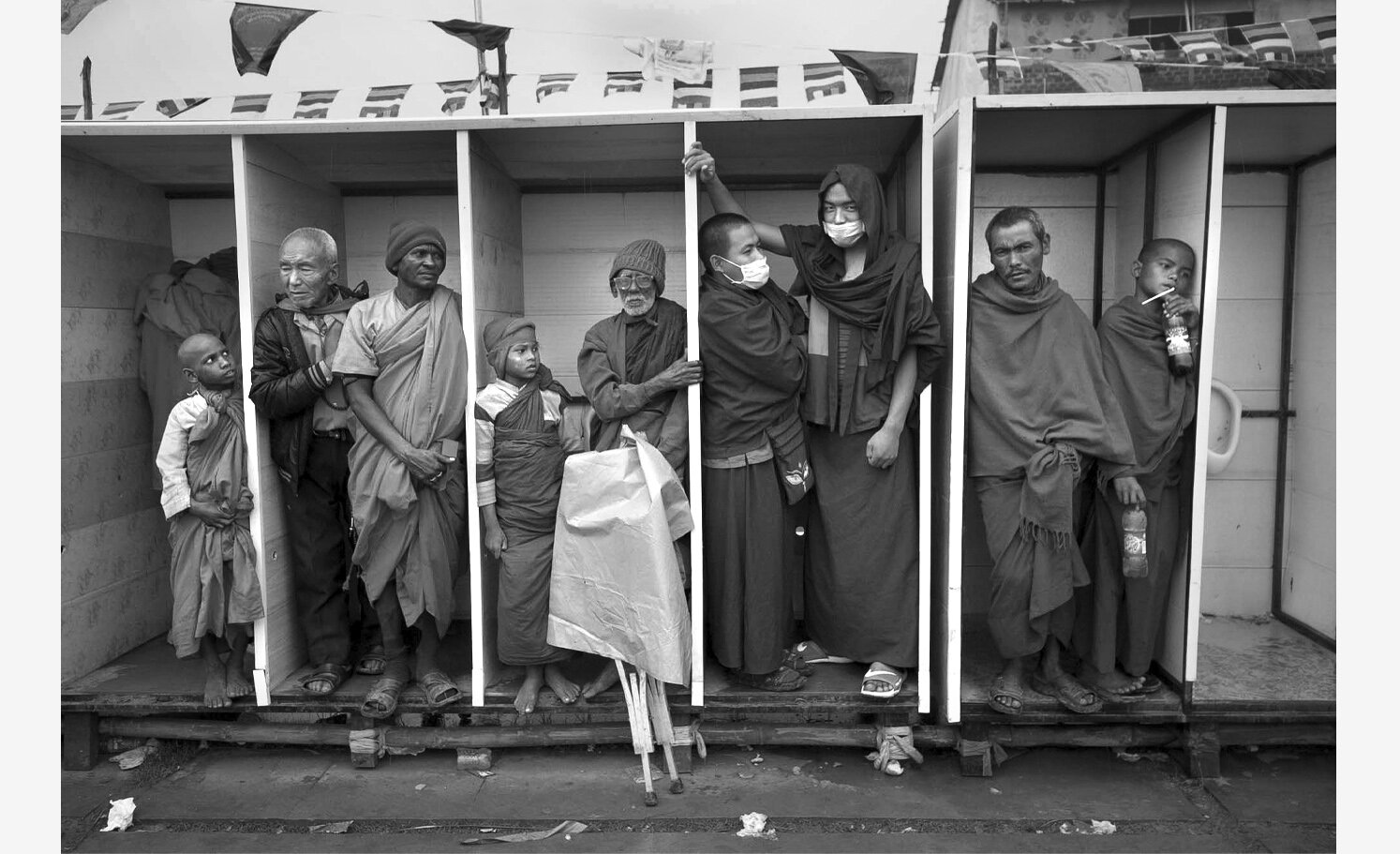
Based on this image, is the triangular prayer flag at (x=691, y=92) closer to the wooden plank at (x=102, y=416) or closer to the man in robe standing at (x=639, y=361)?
the man in robe standing at (x=639, y=361)

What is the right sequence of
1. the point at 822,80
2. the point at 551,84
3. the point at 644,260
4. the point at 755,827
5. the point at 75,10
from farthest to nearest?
the point at 75,10 → the point at 551,84 → the point at 822,80 → the point at 644,260 → the point at 755,827

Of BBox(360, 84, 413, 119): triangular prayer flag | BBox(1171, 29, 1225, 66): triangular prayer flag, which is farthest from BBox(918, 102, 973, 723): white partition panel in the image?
BBox(360, 84, 413, 119): triangular prayer flag

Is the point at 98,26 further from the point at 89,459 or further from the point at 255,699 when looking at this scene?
the point at 255,699

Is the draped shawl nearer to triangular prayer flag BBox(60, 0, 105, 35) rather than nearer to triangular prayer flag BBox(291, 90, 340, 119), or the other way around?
triangular prayer flag BBox(291, 90, 340, 119)

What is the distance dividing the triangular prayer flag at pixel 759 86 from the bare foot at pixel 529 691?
2.71m

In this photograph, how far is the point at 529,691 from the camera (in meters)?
3.69

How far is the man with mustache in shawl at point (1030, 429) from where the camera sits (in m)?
3.40

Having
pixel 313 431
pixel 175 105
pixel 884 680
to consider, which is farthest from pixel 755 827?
pixel 175 105

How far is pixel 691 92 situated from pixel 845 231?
5.22 feet

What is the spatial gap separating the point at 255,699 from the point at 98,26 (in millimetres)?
3437

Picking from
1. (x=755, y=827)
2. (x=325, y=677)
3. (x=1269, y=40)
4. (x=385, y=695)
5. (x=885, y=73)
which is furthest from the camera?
(x=1269, y=40)

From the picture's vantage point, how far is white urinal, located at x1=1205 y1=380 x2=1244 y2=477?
4.29 metres

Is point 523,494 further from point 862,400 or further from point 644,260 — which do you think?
point 862,400

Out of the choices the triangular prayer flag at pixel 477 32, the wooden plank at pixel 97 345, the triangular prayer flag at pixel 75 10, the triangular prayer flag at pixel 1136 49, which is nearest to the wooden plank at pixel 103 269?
the wooden plank at pixel 97 345
